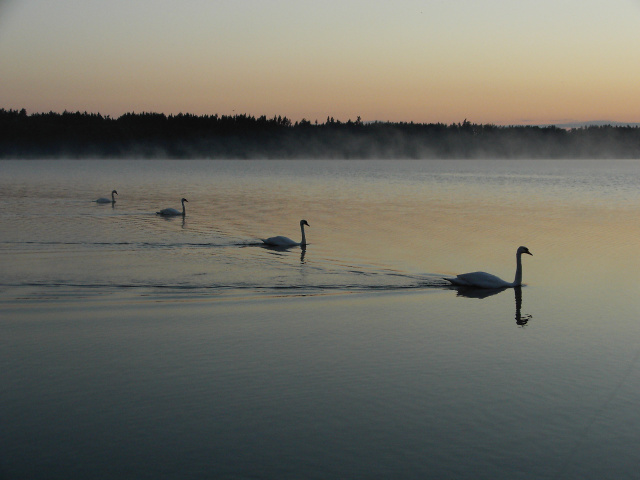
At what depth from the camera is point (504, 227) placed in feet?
99.0

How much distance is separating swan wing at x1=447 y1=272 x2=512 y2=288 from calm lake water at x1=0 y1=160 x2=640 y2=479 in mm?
295

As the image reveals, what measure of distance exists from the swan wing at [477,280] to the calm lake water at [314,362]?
29 cm

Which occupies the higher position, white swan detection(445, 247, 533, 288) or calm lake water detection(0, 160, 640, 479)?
white swan detection(445, 247, 533, 288)

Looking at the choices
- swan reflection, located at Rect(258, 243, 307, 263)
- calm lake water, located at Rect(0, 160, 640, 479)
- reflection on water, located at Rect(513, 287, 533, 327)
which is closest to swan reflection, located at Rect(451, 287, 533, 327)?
reflection on water, located at Rect(513, 287, 533, 327)

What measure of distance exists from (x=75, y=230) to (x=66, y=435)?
20.6 meters

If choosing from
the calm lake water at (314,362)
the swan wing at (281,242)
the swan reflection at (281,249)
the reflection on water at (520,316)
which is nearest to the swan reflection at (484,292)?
the reflection on water at (520,316)

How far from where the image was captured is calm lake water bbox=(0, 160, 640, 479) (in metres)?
7.95

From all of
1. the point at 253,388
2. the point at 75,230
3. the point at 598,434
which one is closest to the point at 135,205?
the point at 75,230

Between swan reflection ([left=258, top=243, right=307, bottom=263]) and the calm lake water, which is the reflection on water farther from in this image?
swan reflection ([left=258, top=243, right=307, bottom=263])

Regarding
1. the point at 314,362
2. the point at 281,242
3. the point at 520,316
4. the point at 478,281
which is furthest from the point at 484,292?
the point at 281,242

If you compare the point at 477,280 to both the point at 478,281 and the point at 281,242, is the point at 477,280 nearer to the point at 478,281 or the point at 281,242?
the point at 478,281

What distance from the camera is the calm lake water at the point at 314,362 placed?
7953mm

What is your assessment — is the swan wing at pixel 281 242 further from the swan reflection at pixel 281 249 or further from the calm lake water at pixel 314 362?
the calm lake water at pixel 314 362

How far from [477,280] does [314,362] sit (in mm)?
6886
